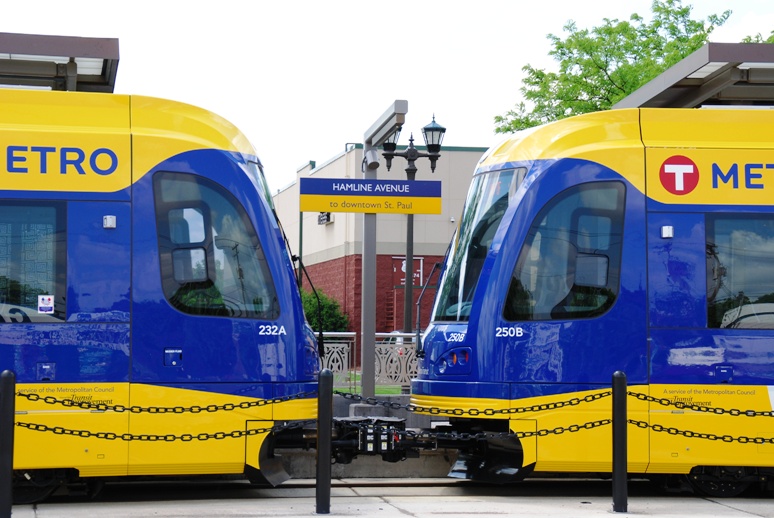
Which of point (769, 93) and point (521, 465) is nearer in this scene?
point (521, 465)

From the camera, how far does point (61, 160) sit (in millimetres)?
10078

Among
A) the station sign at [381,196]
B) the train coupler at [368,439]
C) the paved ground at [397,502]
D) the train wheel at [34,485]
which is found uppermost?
the station sign at [381,196]

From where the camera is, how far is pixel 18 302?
9.86m

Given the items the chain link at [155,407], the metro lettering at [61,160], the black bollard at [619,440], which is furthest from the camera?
the metro lettering at [61,160]

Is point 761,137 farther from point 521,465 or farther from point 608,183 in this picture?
point 521,465

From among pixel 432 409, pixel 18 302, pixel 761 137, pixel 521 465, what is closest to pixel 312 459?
pixel 432 409

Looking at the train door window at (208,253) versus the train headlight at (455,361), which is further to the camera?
the train headlight at (455,361)

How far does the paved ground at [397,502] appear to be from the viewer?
944 centimetres

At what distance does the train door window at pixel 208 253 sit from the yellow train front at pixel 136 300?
0.04 feet

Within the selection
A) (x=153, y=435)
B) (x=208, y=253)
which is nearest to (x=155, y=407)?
(x=153, y=435)

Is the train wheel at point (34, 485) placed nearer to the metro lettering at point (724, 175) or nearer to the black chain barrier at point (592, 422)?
the black chain barrier at point (592, 422)

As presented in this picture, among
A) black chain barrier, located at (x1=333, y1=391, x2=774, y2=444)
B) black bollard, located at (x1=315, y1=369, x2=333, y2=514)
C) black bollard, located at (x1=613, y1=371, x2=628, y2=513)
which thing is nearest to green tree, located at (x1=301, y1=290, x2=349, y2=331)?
black chain barrier, located at (x1=333, y1=391, x2=774, y2=444)

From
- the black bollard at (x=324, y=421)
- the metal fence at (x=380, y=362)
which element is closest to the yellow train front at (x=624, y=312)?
the black bollard at (x=324, y=421)

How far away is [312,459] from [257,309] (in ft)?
9.00
